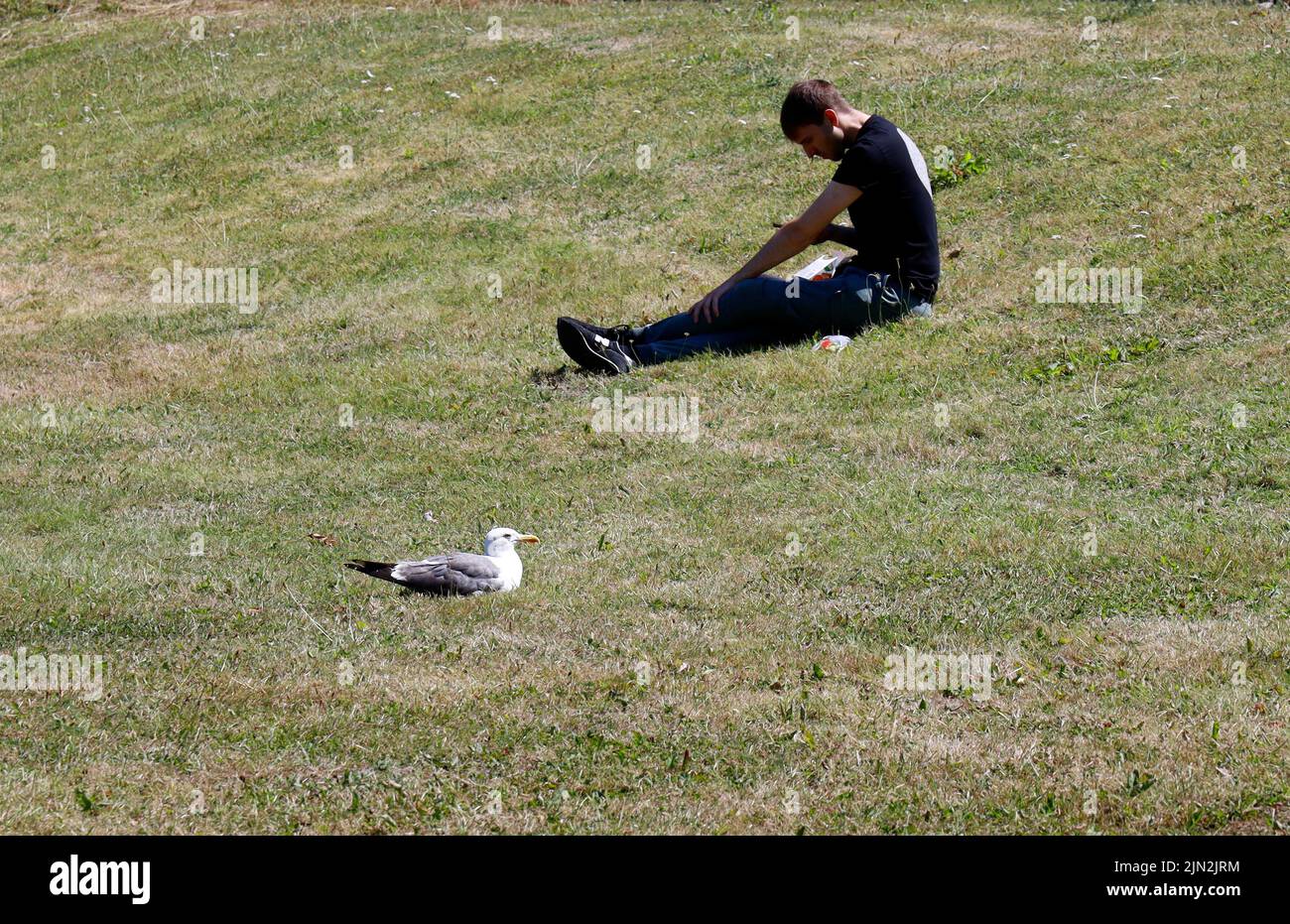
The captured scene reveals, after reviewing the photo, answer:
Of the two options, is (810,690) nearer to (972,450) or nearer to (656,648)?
(656,648)

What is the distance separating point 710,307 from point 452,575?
14.3ft

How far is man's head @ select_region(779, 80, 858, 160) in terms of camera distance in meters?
9.95

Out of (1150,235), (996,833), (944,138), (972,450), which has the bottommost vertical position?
(996,833)

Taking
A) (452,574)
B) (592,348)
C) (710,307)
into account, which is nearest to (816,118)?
(710,307)

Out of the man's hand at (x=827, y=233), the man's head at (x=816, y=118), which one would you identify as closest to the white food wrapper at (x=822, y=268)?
the man's hand at (x=827, y=233)

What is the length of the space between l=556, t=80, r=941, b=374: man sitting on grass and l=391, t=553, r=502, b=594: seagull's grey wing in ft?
12.7

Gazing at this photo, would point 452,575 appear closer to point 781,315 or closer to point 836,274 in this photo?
point 781,315

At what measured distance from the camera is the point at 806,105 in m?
9.92

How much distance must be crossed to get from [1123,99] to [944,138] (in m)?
2.04

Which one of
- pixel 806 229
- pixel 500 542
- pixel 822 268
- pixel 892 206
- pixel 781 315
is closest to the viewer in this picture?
pixel 500 542

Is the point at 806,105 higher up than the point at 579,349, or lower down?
→ higher up

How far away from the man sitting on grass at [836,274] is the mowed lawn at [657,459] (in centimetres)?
25

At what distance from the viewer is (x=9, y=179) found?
64.7ft

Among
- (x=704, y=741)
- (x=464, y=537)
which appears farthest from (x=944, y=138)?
(x=704, y=741)
